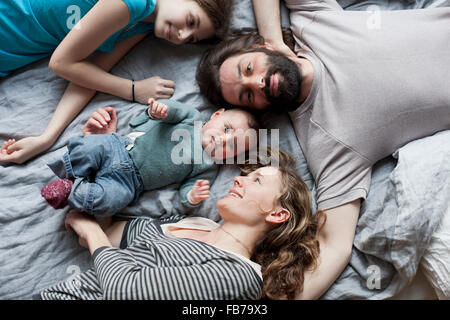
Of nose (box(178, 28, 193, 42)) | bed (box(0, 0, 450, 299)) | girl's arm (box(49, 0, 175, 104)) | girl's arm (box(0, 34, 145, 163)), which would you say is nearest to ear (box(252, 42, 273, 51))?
bed (box(0, 0, 450, 299))

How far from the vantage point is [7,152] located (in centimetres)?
132

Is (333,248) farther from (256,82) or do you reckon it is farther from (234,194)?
(256,82)

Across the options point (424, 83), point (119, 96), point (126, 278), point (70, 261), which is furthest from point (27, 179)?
point (424, 83)

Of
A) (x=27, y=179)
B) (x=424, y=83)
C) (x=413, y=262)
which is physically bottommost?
(x=413, y=262)

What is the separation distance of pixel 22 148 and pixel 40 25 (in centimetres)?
44

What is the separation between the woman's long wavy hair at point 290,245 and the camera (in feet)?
3.86

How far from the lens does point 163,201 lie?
1.31 metres

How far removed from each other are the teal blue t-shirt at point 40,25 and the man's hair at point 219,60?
266 mm

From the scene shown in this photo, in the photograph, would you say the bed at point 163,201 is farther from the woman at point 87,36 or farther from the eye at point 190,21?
the eye at point 190,21

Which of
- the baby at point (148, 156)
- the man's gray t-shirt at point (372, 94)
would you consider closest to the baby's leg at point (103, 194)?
the baby at point (148, 156)

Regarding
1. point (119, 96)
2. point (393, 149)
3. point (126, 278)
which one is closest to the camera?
point (126, 278)

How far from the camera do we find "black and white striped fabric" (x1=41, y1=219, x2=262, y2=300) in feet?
3.39
